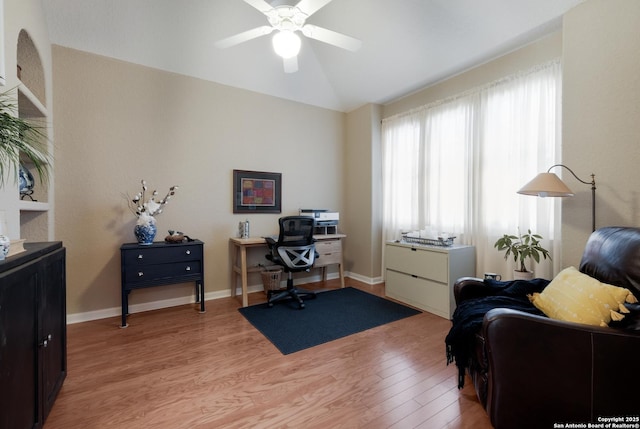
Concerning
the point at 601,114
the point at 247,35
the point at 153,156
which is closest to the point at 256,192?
the point at 153,156

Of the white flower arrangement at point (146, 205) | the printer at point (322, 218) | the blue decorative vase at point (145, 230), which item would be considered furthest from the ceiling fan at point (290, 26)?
the printer at point (322, 218)

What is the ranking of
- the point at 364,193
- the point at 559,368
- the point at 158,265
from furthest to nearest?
the point at 364,193 < the point at 158,265 < the point at 559,368

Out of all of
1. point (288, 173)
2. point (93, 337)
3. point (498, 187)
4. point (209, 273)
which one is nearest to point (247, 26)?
point (288, 173)

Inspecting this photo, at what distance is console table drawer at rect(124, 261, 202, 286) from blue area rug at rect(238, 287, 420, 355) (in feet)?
2.39

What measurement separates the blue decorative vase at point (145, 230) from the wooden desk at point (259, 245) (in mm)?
921

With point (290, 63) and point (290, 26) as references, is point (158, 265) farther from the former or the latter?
point (290, 26)

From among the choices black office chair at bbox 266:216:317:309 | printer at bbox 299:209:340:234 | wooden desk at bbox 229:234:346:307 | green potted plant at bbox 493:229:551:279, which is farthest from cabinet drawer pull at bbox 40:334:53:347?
green potted plant at bbox 493:229:551:279

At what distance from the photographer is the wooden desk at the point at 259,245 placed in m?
3.38

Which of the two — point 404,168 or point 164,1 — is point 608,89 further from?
point 164,1

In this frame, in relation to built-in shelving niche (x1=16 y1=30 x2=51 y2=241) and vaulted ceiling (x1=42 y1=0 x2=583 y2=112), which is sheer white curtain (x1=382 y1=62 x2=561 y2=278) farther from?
built-in shelving niche (x1=16 y1=30 x2=51 y2=241)

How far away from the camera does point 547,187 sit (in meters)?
2.02

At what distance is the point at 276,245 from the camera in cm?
324

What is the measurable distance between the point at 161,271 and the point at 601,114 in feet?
13.5

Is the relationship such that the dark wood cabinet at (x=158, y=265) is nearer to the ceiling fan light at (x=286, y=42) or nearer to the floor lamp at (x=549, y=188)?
the ceiling fan light at (x=286, y=42)
